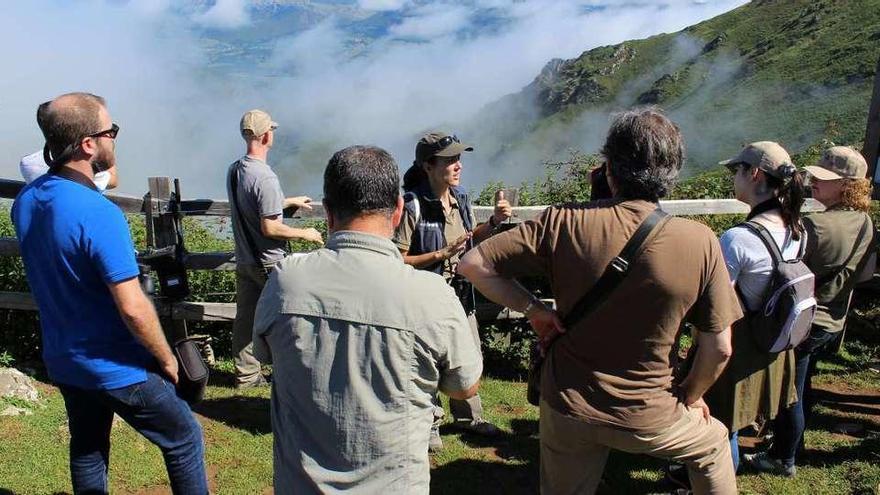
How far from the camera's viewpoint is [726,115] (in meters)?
79.3

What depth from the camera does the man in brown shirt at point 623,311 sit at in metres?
2.48

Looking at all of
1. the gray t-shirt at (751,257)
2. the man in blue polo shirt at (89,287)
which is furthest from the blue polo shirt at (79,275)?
the gray t-shirt at (751,257)

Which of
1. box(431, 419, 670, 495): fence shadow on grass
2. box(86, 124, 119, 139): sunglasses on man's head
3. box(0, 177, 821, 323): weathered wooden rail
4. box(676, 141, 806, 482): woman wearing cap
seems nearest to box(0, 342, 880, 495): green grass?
box(431, 419, 670, 495): fence shadow on grass

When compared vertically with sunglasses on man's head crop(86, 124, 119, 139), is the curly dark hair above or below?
below

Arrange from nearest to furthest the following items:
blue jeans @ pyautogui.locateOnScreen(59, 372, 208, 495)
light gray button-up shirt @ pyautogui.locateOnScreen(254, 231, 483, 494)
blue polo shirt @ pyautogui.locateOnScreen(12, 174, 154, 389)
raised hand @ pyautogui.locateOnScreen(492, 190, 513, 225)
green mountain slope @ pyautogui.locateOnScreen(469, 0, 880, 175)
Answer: light gray button-up shirt @ pyautogui.locateOnScreen(254, 231, 483, 494) < blue polo shirt @ pyautogui.locateOnScreen(12, 174, 154, 389) < blue jeans @ pyautogui.locateOnScreen(59, 372, 208, 495) < raised hand @ pyautogui.locateOnScreen(492, 190, 513, 225) < green mountain slope @ pyautogui.locateOnScreen(469, 0, 880, 175)

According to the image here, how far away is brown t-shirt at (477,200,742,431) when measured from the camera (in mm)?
2473

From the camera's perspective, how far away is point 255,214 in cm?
485

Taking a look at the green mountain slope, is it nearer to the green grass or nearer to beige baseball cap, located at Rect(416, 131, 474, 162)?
the green grass

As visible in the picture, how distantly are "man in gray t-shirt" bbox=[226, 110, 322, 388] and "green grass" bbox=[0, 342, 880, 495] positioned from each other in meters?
0.94

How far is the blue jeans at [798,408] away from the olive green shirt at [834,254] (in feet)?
0.33

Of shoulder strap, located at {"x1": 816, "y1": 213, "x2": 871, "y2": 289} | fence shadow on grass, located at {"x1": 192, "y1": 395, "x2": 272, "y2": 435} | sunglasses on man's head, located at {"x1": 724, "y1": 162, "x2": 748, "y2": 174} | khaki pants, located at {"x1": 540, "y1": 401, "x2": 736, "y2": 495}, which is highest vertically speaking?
sunglasses on man's head, located at {"x1": 724, "y1": 162, "x2": 748, "y2": 174}

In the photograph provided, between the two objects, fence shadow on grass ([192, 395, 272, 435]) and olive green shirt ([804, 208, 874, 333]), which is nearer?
olive green shirt ([804, 208, 874, 333])

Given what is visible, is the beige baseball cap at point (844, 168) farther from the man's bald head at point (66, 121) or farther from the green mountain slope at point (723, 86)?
the green mountain slope at point (723, 86)

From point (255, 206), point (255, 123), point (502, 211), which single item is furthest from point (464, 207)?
point (255, 123)
